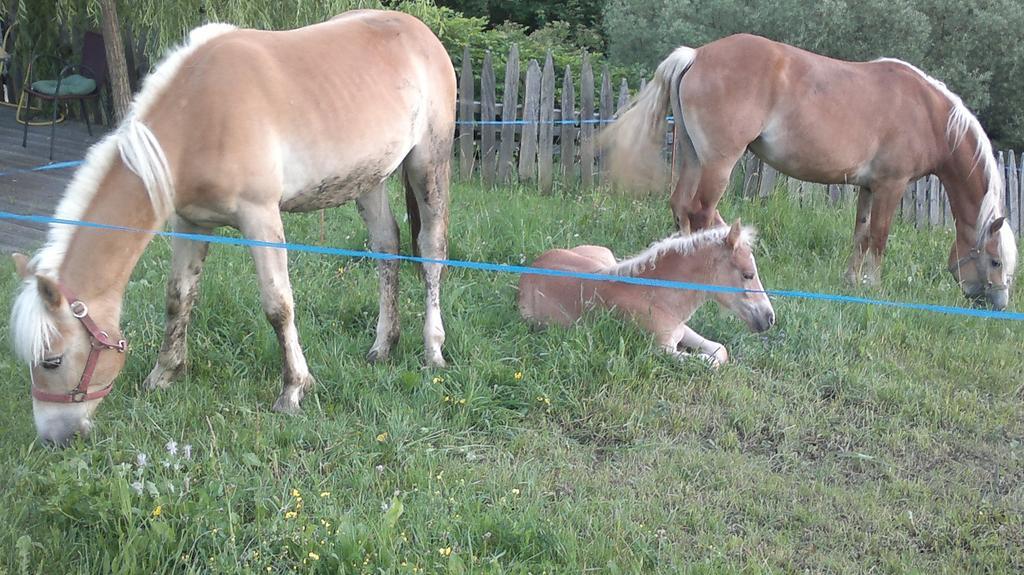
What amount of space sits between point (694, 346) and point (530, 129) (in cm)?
493

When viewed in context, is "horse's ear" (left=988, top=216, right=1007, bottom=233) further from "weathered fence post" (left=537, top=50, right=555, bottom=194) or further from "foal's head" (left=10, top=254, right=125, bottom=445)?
"foal's head" (left=10, top=254, right=125, bottom=445)

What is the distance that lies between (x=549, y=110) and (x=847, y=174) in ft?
12.4

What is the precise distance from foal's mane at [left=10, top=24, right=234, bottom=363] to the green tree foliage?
11.3m

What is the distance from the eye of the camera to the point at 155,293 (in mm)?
5680

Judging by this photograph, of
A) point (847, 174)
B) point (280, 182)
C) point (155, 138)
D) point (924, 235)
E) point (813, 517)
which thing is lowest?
point (924, 235)

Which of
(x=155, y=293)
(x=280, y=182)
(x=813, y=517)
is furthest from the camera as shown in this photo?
(x=155, y=293)

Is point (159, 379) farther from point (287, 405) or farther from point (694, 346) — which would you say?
point (694, 346)

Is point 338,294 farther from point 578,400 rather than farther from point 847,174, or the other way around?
point 847,174

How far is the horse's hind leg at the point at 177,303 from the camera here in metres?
4.48

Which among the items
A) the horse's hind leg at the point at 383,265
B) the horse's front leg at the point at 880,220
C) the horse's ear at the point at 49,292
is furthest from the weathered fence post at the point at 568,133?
the horse's ear at the point at 49,292

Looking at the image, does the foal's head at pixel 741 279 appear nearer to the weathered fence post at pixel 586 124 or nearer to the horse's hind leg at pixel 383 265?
the horse's hind leg at pixel 383 265

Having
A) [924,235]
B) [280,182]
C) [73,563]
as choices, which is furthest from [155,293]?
[924,235]

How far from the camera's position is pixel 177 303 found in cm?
453

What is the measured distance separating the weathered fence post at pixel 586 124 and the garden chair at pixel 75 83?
573 cm
